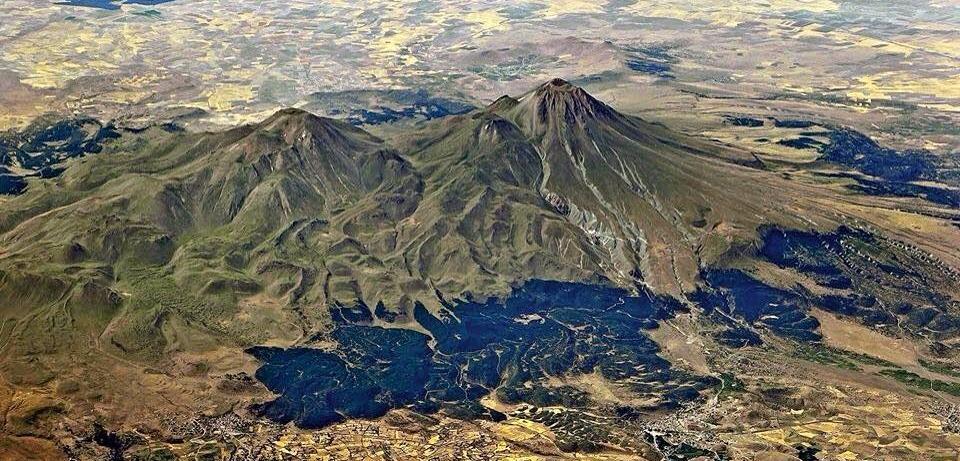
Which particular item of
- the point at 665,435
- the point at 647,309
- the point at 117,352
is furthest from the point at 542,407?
the point at 117,352

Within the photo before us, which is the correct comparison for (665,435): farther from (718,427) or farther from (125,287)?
(125,287)

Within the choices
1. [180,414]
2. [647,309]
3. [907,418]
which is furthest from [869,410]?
[180,414]

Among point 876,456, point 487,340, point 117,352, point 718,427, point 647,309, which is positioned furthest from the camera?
point 647,309

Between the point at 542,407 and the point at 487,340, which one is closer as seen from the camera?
the point at 542,407

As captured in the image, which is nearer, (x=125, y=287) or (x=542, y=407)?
(x=542, y=407)

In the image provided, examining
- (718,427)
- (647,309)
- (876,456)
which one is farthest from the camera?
(647,309)

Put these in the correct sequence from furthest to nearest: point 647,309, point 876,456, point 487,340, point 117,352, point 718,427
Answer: point 647,309 < point 487,340 < point 117,352 < point 718,427 < point 876,456

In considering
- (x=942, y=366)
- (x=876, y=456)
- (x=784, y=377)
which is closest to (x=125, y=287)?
(x=784, y=377)

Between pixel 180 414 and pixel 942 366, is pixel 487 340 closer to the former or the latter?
pixel 180 414
